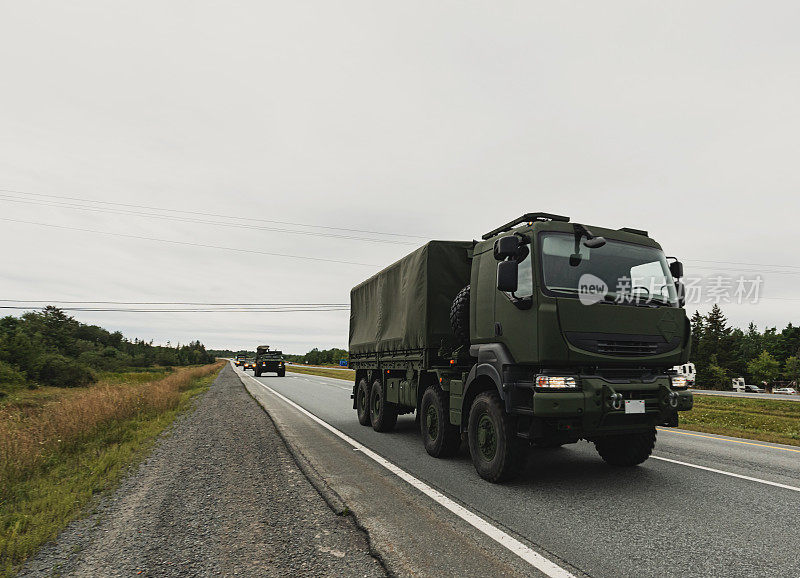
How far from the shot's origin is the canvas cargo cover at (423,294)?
7.72 meters

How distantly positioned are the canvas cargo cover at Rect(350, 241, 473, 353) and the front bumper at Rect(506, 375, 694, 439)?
254cm

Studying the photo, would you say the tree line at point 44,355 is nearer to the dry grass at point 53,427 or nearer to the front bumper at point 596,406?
the dry grass at point 53,427

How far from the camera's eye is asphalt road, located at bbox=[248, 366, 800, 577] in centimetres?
344

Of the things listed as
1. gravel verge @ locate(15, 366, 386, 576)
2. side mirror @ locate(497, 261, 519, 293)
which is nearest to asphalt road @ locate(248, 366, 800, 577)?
gravel verge @ locate(15, 366, 386, 576)

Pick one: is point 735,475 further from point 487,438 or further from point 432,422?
point 432,422

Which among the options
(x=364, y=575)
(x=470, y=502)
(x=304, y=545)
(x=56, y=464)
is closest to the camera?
(x=364, y=575)

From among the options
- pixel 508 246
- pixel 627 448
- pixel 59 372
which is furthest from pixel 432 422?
pixel 59 372

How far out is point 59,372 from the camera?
38281 mm

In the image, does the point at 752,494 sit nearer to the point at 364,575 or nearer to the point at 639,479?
the point at 639,479

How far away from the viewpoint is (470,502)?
482 centimetres

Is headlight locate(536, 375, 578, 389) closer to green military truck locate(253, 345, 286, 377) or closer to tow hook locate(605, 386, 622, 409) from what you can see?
tow hook locate(605, 386, 622, 409)

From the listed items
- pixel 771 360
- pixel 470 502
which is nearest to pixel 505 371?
pixel 470 502

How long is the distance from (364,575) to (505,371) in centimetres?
294

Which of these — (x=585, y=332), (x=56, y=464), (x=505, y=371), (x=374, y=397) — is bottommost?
(x=56, y=464)
